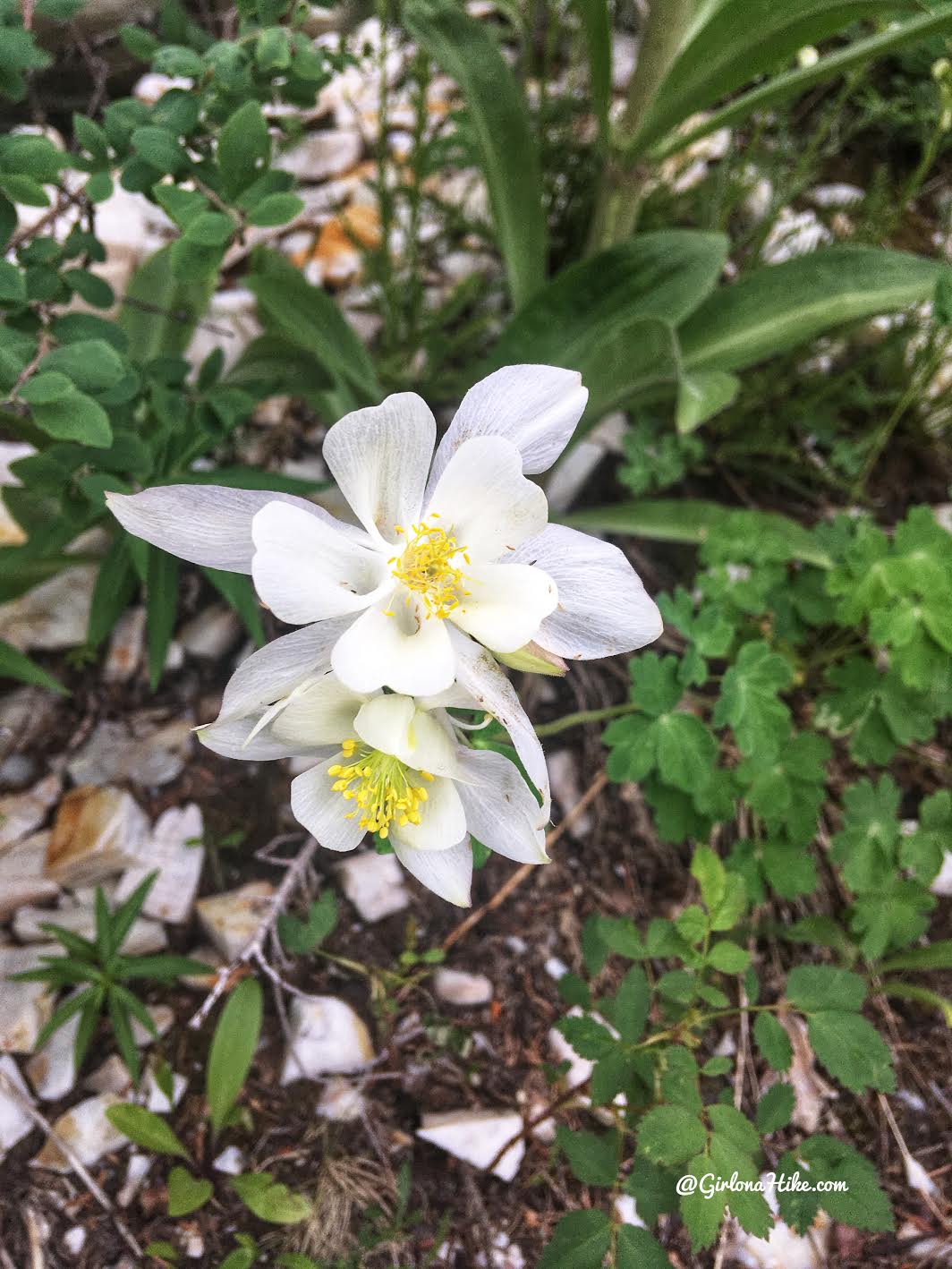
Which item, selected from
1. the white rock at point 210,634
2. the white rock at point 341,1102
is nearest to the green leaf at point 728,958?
the white rock at point 341,1102

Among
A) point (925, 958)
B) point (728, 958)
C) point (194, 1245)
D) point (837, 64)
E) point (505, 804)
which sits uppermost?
point (837, 64)

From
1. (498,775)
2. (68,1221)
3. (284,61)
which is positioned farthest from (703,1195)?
(284,61)

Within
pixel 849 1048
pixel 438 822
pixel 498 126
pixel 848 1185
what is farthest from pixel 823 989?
pixel 498 126

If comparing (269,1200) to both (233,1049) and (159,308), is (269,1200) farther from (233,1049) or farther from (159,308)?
(159,308)

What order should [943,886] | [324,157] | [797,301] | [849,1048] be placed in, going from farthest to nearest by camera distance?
[324,157], [943,886], [797,301], [849,1048]

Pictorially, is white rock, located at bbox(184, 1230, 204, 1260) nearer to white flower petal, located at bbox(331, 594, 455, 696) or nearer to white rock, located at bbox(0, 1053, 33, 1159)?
white rock, located at bbox(0, 1053, 33, 1159)

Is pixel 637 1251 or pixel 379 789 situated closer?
pixel 379 789

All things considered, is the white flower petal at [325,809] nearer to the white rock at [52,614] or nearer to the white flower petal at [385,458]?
the white flower petal at [385,458]
